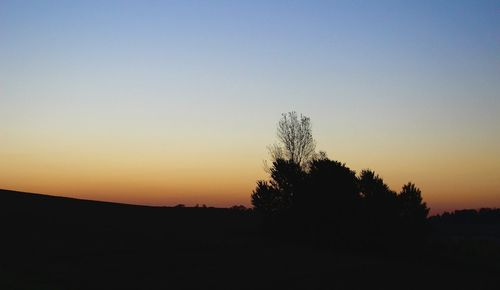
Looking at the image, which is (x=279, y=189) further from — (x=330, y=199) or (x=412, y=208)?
(x=412, y=208)

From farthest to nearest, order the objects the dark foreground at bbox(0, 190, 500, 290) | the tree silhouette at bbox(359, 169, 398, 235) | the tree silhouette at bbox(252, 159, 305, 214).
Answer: the tree silhouette at bbox(252, 159, 305, 214) → the tree silhouette at bbox(359, 169, 398, 235) → the dark foreground at bbox(0, 190, 500, 290)

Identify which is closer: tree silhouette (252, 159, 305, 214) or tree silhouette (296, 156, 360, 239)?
tree silhouette (296, 156, 360, 239)

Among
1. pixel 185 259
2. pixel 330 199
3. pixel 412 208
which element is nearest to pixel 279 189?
pixel 330 199

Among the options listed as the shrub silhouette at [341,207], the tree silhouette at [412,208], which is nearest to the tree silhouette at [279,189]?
the shrub silhouette at [341,207]

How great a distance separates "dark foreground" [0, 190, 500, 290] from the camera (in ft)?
95.5

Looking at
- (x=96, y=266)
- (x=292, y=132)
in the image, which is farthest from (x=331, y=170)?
(x=96, y=266)

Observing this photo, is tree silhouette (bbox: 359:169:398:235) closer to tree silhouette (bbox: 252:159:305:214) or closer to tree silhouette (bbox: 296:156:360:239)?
tree silhouette (bbox: 296:156:360:239)

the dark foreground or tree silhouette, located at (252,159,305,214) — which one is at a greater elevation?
tree silhouette, located at (252,159,305,214)

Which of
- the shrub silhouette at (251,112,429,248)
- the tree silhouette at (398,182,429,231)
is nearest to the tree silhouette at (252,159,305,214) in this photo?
the shrub silhouette at (251,112,429,248)

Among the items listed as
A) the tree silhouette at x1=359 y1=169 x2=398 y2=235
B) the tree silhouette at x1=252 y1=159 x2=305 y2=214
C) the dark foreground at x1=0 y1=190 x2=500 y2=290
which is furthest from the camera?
the tree silhouette at x1=252 y1=159 x2=305 y2=214

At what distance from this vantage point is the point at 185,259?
123 feet

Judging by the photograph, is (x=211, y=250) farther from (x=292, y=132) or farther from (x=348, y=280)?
(x=292, y=132)

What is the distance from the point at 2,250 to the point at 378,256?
3227 centimetres

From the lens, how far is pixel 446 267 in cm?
4338
